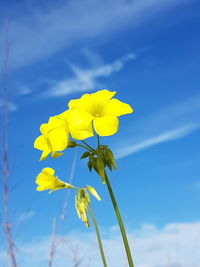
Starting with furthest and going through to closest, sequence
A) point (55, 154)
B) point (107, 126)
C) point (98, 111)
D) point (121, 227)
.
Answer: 1. point (98, 111)
2. point (55, 154)
3. point (107, 126)
4. point (121, 227)

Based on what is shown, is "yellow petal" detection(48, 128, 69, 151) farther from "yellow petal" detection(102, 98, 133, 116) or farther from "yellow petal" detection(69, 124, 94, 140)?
"yellow petal" detection(102, 98, 133, 116)

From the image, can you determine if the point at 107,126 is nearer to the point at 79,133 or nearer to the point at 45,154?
the point at 79,133

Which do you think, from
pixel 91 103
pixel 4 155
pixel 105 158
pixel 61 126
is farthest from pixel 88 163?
pixel 4 155

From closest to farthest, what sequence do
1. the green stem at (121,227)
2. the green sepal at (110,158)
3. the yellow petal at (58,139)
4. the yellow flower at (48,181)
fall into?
the green stem at (121,227) < the green sepal at (110,158) < the yellow petal at (58,139) < the yellow flower at (48,181)

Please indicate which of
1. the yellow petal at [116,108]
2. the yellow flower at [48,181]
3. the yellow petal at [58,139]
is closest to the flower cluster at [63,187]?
the yellow flower at [48,181]

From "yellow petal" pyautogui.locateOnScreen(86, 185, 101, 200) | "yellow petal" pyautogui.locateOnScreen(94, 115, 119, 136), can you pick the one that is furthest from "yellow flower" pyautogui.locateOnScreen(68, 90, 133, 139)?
"yellow petal" pyautogui.locateOnScreen(86, 185, 101, 200)

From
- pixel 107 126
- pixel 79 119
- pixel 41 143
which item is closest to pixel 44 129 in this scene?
pixel 41 143

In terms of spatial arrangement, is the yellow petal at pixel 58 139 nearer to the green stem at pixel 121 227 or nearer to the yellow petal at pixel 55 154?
the yellow petal at pixel 55 154
